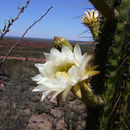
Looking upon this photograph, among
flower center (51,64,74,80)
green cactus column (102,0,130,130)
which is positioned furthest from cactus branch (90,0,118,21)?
flower center (51,64,74,80)

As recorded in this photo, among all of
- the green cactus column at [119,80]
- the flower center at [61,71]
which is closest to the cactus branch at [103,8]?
the green cactus column at [119,80]

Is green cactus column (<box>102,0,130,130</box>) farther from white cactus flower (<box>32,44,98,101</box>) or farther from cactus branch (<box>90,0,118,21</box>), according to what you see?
white cactus flower (<box>32,44,98,101</box>)

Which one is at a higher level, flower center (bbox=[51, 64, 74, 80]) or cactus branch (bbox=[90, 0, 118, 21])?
cactus branch (bbox=[90, 0, 118, 21])

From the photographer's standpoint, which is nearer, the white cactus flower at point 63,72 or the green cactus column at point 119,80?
the white cactus flower at point 63,72

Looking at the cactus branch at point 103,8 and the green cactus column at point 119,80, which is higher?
the cactus branch at point 103,8

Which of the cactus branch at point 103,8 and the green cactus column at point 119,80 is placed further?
the green cactus column at point 119,80

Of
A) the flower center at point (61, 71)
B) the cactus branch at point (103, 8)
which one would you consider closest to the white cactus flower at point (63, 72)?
the flower center at point (61, 71)

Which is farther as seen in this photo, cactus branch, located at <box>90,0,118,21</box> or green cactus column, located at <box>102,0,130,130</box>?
green cactus column, located at <box>102,0,130,130</box>

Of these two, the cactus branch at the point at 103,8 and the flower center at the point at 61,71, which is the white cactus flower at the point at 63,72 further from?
the cactus branch at the point at 103,8

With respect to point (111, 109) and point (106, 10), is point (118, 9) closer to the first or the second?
point (106, 10)
